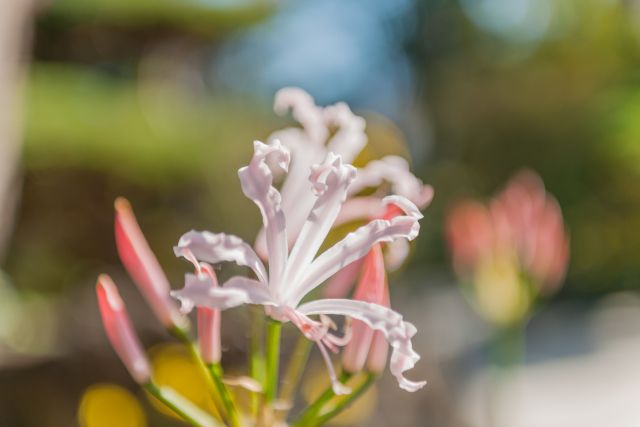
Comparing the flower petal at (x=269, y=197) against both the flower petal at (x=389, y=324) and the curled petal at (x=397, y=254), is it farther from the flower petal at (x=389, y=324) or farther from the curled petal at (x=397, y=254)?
the curled petal at (x=397, y=254)

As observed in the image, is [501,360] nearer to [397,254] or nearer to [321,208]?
[397,254]

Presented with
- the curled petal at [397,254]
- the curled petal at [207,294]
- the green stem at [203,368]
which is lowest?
the green stem at [203,368]

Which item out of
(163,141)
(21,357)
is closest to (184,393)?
(21,357)

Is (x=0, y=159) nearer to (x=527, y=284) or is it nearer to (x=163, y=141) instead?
(x=527, y=284)

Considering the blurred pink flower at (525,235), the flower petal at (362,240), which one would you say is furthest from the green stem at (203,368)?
the blurred pink flower at (525,235)

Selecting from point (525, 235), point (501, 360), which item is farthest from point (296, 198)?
point (501, 360)
